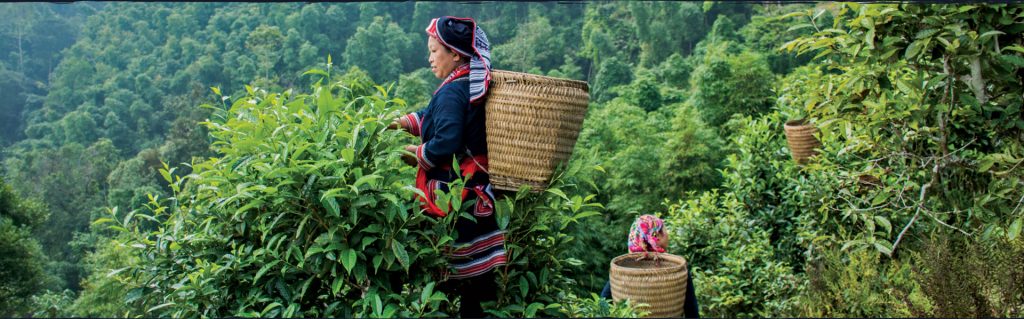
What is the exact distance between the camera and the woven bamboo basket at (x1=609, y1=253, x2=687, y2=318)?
3244mm

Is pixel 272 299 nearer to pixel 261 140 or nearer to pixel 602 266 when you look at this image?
pixel 261 140

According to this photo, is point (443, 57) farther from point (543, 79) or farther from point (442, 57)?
point (543, 79)

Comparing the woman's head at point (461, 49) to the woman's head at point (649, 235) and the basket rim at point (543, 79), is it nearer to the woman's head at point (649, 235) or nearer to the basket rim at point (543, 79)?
the basket rim at point (543, 79)

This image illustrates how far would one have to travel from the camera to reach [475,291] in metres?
2.22

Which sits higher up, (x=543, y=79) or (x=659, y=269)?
(x=543, y=79)

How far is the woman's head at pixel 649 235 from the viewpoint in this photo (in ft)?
11.5

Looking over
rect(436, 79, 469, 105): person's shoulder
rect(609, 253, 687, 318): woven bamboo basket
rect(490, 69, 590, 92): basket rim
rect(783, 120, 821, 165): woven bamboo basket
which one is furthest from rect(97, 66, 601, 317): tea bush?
rect(783, 120, 821, 165): woven bamboo basket

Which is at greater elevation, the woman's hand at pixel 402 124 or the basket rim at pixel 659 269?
the woman's hand at pixel 402 124

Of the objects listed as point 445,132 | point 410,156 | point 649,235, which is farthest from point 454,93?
point 649,235

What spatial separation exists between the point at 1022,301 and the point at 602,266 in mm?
16361

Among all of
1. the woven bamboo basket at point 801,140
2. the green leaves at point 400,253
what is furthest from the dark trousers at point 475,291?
the woven bamboo basket at point 801,140

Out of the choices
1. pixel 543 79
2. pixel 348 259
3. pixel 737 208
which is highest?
Result: pixel 543 79

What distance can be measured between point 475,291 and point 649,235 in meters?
1.52

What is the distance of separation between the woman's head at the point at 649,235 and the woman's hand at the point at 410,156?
1.57 metres
